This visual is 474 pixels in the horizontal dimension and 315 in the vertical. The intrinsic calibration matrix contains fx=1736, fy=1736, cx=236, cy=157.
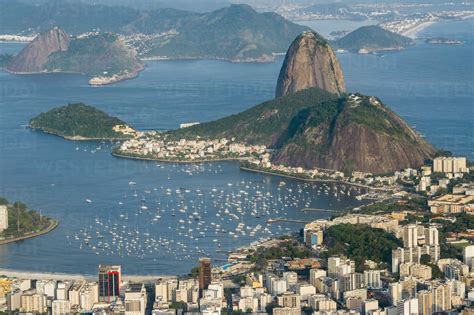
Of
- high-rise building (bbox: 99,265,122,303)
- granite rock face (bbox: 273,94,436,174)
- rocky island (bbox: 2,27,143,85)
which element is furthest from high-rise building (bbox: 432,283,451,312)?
rocky island (bbox: 2,27,143,85)

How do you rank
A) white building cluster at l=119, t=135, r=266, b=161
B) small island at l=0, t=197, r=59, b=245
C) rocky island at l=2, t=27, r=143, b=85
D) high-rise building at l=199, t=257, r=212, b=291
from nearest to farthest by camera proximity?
high-rise building at l=199, t=257, r=212, b=291 < small island at l=0, t=197, r=59, b=245 < white building cluster at l=119, t=135, r=266, b=161 < rocky island at l=2, t=27, r=143, b=85

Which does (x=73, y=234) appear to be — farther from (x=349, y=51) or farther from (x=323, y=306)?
(x=349, y=51)

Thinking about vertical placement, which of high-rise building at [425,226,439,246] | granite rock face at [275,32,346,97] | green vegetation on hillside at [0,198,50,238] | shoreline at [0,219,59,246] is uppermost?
granite rock face at [275,32,346,97]

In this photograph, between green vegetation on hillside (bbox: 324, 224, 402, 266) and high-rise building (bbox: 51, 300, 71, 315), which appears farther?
green vegetation on hillside (bbox: 324, 224, 402, 266)

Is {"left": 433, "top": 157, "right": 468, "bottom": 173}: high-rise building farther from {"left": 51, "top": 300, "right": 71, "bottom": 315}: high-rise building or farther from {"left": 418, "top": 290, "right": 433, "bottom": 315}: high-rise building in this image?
{"left": 51, "top": 300, "right": 71, "bottom": 315}: high-rise building

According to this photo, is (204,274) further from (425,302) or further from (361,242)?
(361,242)

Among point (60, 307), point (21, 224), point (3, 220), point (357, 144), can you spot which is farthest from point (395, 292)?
point (357, 144)

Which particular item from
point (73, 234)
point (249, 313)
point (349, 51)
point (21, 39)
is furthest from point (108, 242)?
point (21, 39)
